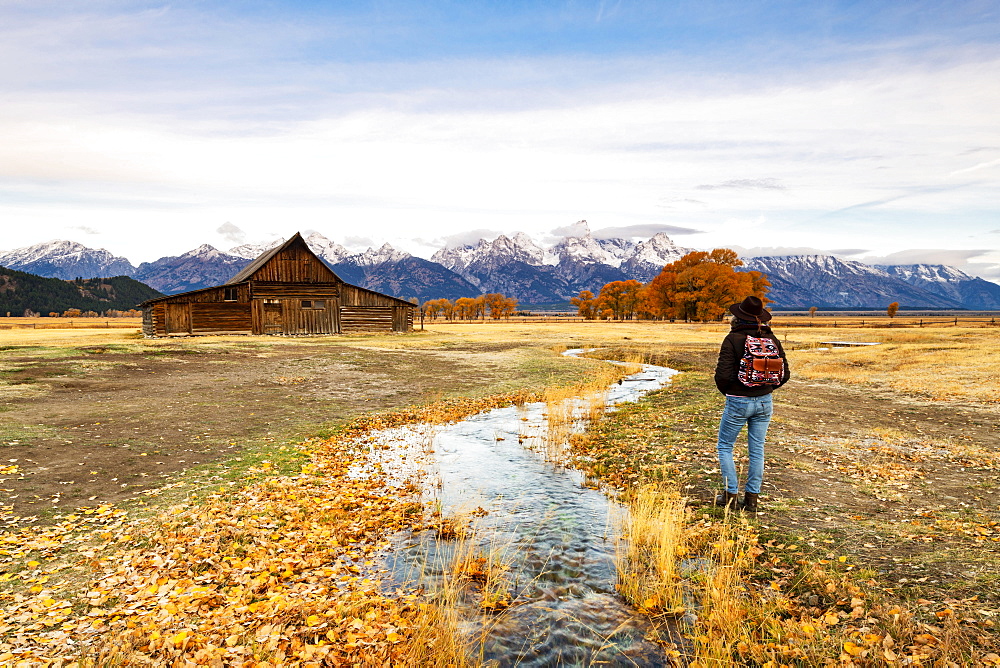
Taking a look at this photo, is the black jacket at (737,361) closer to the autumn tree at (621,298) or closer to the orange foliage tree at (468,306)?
the autumn tree at (621,298)

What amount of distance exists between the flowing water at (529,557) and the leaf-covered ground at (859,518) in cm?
118

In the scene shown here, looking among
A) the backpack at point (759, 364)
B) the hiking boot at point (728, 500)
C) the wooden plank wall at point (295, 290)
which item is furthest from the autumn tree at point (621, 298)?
the backpack at point (759, 364)

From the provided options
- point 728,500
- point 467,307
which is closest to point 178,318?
point 728,500

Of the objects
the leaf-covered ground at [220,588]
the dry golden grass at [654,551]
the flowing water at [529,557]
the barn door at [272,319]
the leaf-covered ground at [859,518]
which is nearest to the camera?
the leaf-covered ground at [220,588]

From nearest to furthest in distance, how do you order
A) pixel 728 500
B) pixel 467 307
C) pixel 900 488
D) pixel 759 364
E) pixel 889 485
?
pixel 759 364
pixel 728 500
pixel 900 488
pixel 889 485
pixel 467 307

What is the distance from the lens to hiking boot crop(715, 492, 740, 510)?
9530 millimetres

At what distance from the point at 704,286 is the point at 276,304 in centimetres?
7437

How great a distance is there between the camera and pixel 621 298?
128 m

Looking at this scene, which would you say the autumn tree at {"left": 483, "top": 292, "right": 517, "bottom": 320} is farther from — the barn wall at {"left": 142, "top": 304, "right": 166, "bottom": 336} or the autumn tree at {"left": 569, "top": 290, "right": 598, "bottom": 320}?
the barn wall at {"left": 142, "top": 304, "right": 166, "bottom": 336}

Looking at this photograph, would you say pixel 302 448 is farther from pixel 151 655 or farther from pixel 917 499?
pixel 917 499

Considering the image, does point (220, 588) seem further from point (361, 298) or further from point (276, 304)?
point (361, 298)

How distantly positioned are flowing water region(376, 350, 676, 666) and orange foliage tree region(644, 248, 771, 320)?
90017 mm

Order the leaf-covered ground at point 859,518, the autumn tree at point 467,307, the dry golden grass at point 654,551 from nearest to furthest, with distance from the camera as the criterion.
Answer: the leaf-covered ground at point 859,518 → the dry golden grass at point 654,551 → the autumn tree at point 467,307

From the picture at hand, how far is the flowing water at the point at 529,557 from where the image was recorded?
6.08 m
